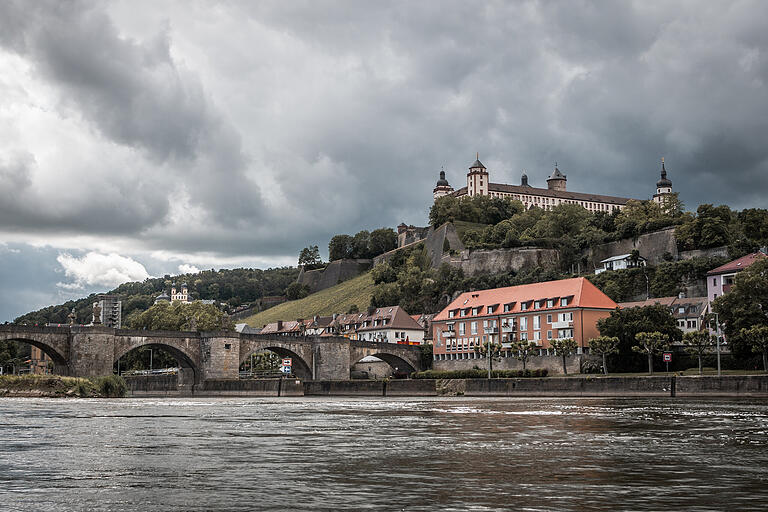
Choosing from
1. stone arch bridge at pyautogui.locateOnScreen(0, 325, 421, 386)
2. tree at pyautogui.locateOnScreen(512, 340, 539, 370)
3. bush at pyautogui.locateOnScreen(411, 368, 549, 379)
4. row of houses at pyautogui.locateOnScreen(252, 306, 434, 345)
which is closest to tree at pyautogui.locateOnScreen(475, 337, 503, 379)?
tree at pyautogui.locateOnScreen(512, 340, 539, 370)

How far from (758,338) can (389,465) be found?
4584 cm

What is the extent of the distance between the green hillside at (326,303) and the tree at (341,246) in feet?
33.4

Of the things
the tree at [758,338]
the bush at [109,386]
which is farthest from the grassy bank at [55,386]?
the tree at [758,338]

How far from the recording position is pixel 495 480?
586 inches

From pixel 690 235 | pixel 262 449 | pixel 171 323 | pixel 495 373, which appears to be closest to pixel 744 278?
pixel 495 373

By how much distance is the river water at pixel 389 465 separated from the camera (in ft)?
41.9

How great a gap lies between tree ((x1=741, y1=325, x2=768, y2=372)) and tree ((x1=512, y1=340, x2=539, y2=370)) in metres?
24.1

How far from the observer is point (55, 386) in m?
60.7

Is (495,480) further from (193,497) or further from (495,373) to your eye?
(495,373)

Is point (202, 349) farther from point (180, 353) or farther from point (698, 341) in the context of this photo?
point (698, 341)

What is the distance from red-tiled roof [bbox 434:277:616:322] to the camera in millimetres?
81375

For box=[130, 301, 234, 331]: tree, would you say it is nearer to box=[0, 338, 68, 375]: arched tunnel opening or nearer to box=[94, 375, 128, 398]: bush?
box=[0, 338, 68, 375]: arched tunnel opening

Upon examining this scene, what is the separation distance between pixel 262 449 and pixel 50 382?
45.6 metres

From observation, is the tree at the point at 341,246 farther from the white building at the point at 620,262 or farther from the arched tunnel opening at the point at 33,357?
the white building at the point at 620,262
